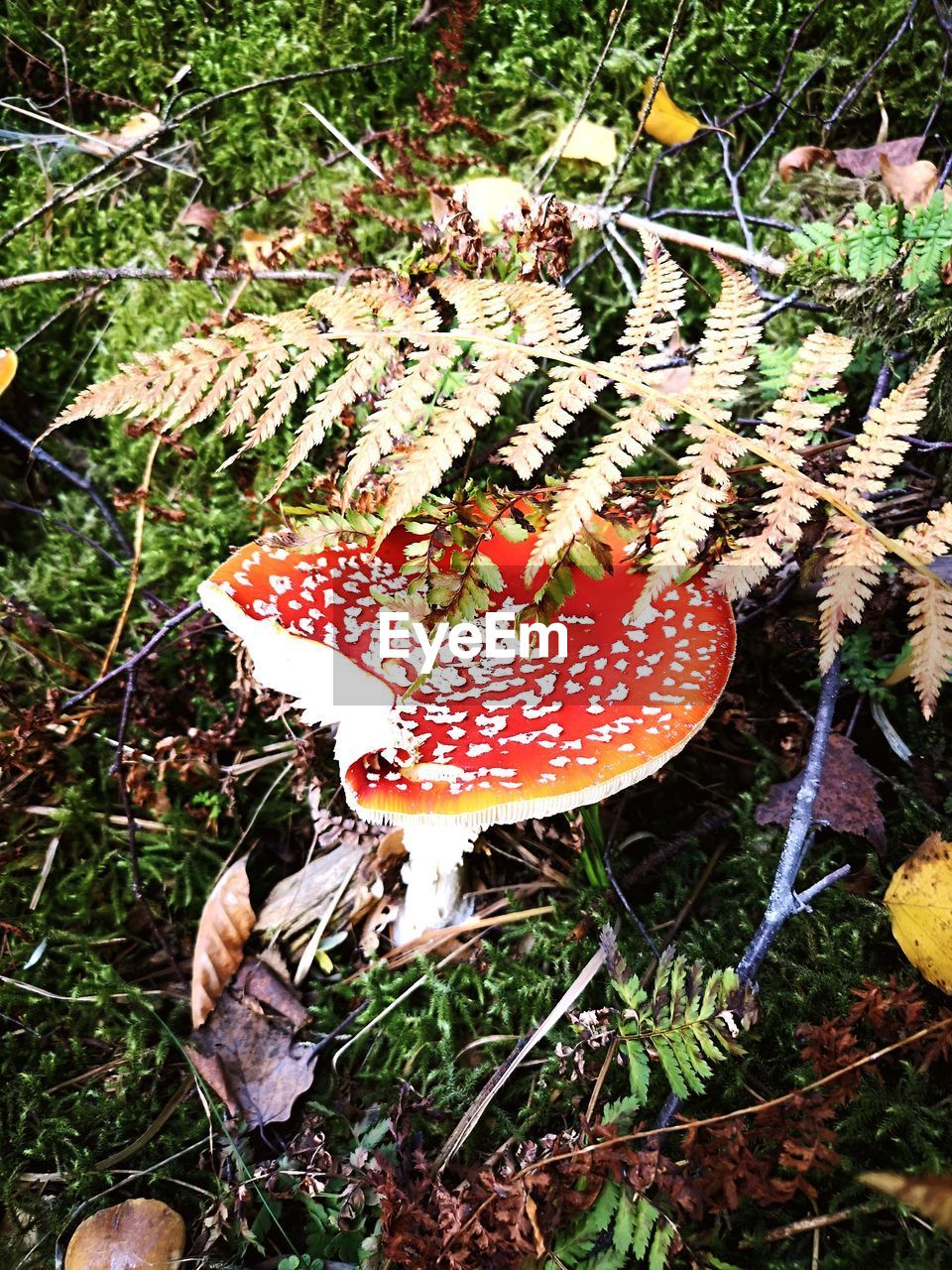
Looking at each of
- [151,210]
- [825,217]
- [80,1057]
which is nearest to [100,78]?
[151,210]

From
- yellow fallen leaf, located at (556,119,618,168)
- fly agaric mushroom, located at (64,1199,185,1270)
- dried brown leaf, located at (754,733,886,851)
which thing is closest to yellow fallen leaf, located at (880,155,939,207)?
yellow fallen leaf, located at (556,119,618,168)

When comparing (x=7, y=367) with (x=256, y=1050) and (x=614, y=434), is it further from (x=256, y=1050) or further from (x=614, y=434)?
(x=256, y=1050)

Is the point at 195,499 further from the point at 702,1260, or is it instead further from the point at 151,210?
the point at 702,1260

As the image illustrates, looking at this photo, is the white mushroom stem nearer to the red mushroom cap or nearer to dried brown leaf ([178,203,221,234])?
the red mushroom cap

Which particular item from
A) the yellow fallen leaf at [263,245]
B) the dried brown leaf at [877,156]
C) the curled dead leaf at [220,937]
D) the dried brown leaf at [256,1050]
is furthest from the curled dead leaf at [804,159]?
the dried brown leaf at [256,1050]

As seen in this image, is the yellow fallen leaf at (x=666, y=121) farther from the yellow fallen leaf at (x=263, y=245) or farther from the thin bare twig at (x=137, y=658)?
the thin bare twig at (x=137, y=658)
